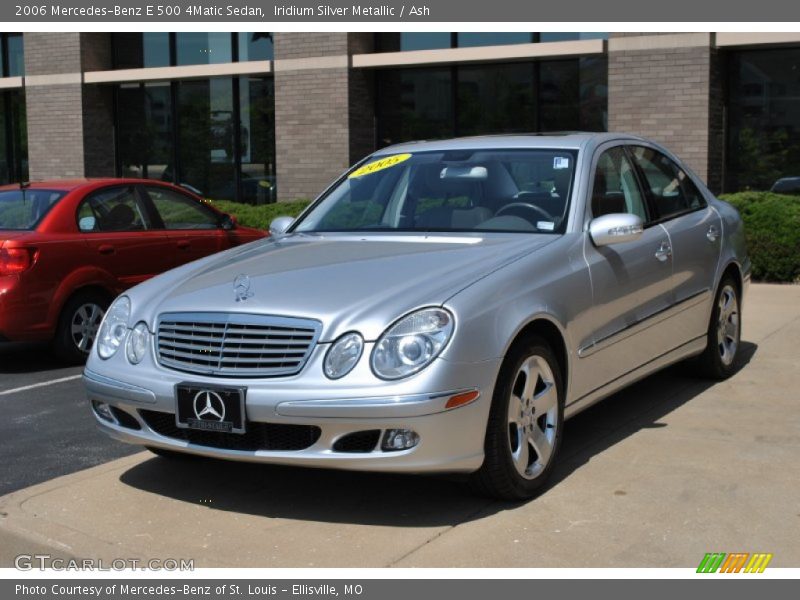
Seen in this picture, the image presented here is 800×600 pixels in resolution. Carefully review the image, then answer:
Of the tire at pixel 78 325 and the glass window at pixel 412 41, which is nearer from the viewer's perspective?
the tire at pixel 78 325

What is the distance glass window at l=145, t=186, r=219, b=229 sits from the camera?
30.7 feet

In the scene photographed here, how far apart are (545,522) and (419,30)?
12.6 metres

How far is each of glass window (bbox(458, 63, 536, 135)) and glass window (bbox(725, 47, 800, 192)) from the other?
2.80 m

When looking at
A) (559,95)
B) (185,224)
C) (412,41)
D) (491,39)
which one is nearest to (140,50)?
(412,41)

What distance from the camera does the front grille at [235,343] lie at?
445cm

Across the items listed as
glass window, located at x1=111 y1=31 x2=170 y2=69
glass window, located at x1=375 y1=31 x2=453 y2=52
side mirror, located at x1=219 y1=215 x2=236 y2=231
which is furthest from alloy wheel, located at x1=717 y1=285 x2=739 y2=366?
glass window, located at x1=111 y1=31 x2=170 y2=69

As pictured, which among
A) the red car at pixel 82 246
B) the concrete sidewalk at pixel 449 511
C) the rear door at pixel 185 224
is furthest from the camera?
the rear door at pixel 185 224

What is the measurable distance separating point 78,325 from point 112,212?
3.24ft

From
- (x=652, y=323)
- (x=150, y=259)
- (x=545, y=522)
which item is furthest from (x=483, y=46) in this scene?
(x=545, y=522)

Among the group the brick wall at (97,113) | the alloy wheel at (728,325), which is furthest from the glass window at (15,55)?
the alloy wheel at (728,325)

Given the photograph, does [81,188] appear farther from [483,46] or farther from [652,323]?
[483,46]

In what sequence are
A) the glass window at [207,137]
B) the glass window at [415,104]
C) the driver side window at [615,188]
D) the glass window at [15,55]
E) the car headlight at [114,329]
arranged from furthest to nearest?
the glass window at [15,55] < the glass window at [207,137] < the glass window at [415,104] < the driver side window at [615,188] < the car headlight at [114,329]

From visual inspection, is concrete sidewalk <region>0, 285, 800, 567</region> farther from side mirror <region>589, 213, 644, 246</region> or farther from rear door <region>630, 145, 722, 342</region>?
side mirror <region>589, 213, 644, 246</region>

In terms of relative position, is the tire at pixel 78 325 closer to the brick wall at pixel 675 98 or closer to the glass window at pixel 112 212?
the glass window at pixel 112 212
